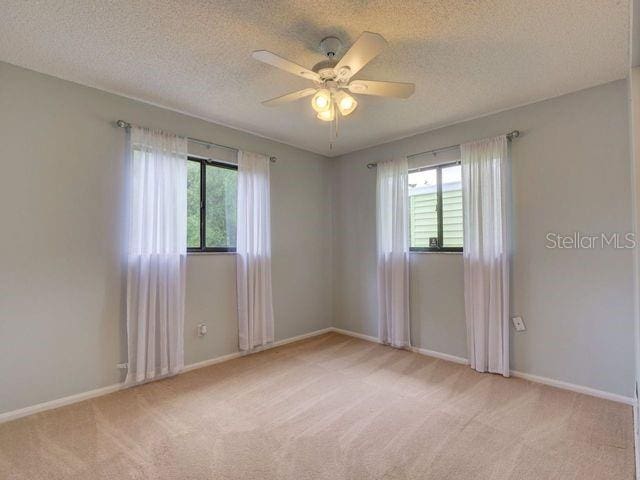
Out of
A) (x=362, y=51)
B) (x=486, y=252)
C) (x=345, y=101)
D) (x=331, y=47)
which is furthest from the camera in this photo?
(x=486, y=252)

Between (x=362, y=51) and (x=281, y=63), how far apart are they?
0.47 m

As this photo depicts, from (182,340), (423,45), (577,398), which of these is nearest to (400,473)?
(577,398)

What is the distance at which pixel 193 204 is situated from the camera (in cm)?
339

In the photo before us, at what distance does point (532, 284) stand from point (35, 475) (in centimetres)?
389

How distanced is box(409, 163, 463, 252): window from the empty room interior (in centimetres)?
3

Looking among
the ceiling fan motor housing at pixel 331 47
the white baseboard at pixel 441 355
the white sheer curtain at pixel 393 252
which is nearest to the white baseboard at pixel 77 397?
the white sheer curtain at pixel 393 252

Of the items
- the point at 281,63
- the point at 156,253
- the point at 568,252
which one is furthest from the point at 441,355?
the point at 281,63

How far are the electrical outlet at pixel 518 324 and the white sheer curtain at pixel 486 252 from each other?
8 cm

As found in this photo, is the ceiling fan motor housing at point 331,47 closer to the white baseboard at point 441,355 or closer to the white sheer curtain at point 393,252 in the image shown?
the white sheer curtain at point 393,252

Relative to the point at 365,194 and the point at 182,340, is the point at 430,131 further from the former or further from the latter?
the point at 182,340

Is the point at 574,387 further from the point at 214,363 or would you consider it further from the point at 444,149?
the point at 214,363

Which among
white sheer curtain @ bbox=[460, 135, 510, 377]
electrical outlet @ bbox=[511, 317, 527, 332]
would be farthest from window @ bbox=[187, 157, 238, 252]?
electrical outlet @ bbox=[511, 317, 527, 332]

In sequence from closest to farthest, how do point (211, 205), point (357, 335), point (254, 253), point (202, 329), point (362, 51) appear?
point (362, 51) < point (202, 329) < point (211, 205) < point (254, 253) < point (357, 335)

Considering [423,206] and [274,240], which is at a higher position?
[423,206]
